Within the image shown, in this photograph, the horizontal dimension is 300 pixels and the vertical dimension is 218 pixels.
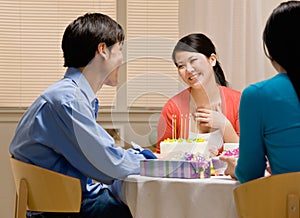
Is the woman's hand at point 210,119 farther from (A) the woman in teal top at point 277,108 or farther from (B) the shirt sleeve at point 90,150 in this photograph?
(A) the woman in teal top at point 277,108

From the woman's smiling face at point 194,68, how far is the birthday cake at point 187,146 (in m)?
0.74

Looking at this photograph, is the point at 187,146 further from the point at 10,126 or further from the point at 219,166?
the point at 10,126

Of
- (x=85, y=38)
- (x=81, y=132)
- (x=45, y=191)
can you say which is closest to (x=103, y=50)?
(x=85, y=38)

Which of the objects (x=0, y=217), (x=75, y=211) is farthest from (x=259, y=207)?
(x=0, y=217)

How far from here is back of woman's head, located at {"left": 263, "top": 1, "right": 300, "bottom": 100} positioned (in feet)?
4.68

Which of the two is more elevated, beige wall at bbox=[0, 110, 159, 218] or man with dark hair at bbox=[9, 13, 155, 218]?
man with dark hair at bbox=[9, 13, 155, 218]

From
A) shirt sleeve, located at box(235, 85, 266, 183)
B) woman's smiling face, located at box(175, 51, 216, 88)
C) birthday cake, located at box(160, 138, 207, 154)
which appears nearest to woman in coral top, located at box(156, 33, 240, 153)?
woman's smiling face, located at box(175, 51, 216, 88)

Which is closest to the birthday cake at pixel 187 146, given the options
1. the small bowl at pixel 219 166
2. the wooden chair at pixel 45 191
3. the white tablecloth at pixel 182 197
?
the small bowl at pixel 219 166

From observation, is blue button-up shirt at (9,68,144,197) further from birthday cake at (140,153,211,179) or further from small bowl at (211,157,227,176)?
small bowl at (211,157,227,176)

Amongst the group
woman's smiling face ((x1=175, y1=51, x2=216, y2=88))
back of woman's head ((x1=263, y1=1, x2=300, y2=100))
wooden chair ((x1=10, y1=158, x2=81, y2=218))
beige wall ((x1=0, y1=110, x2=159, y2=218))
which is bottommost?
beige wall ((x1=0, y1=110, x2=159, y2=218))

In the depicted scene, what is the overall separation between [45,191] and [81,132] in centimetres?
21

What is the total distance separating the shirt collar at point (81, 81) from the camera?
195 cm

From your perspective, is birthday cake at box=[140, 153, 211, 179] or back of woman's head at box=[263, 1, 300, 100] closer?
back of woman's head at box=[263, 1, 300, 100]

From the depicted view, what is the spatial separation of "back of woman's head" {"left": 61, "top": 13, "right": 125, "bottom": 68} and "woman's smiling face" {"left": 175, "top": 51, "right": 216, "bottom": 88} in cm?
66
